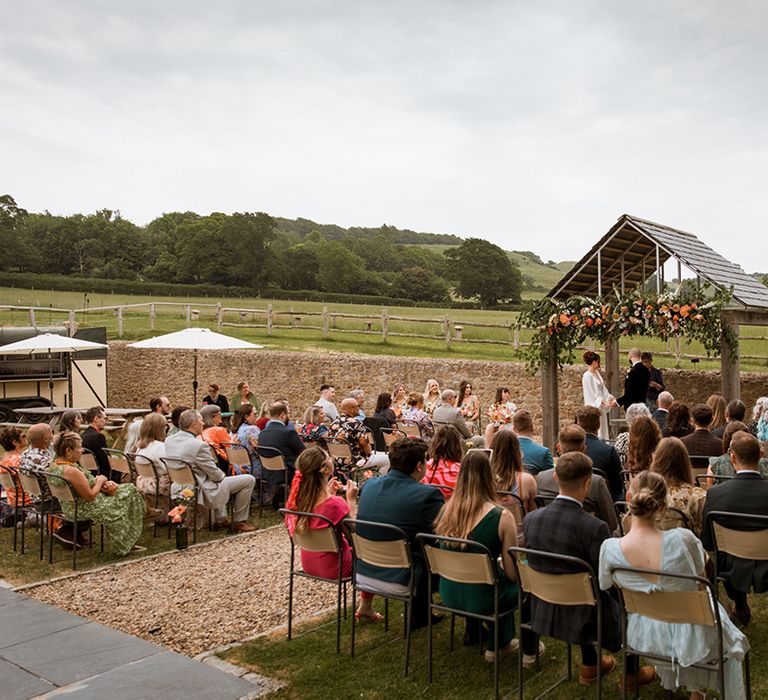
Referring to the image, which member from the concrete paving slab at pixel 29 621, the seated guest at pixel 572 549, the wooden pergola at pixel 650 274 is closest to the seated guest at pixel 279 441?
the concrete paving slab at pixel 29 621

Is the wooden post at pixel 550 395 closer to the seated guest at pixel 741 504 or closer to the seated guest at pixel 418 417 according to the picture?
the seated guest at pixel 418 417

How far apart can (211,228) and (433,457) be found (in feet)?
197

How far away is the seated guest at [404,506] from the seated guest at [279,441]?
4110 millimetres

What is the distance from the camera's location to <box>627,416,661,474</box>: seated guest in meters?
6.02

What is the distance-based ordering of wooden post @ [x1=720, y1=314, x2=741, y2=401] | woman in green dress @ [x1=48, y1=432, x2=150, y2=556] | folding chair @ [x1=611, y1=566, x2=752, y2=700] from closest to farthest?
1. folding chair @ [x1=611, y1=566, x2=752, y2=700]
2. woman in green dress @ [x1=48, y1=432, x2=150, y2=556]
3. wooden post @ [x1=720, y1=314, x2=741, y2=401]

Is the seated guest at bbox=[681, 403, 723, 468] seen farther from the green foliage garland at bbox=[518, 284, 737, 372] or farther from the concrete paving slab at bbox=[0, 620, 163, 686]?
the concrete paving slab at bbox=[0, 620, 163, 686]

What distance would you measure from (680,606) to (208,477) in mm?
5682

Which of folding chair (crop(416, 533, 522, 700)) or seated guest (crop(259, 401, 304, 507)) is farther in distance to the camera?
seated guest (crop(259, 401, 304, 507))

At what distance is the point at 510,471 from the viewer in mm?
5551

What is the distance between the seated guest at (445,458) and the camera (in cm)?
596

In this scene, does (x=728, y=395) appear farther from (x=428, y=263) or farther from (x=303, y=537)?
(x=428, y=263)

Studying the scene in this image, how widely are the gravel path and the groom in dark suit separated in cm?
638

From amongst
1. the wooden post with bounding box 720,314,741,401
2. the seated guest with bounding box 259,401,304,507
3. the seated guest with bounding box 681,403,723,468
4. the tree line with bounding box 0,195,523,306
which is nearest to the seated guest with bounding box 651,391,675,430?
the wooden post with bounding box 720,314,741,401

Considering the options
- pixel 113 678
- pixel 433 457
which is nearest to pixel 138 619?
pixel 113 678
